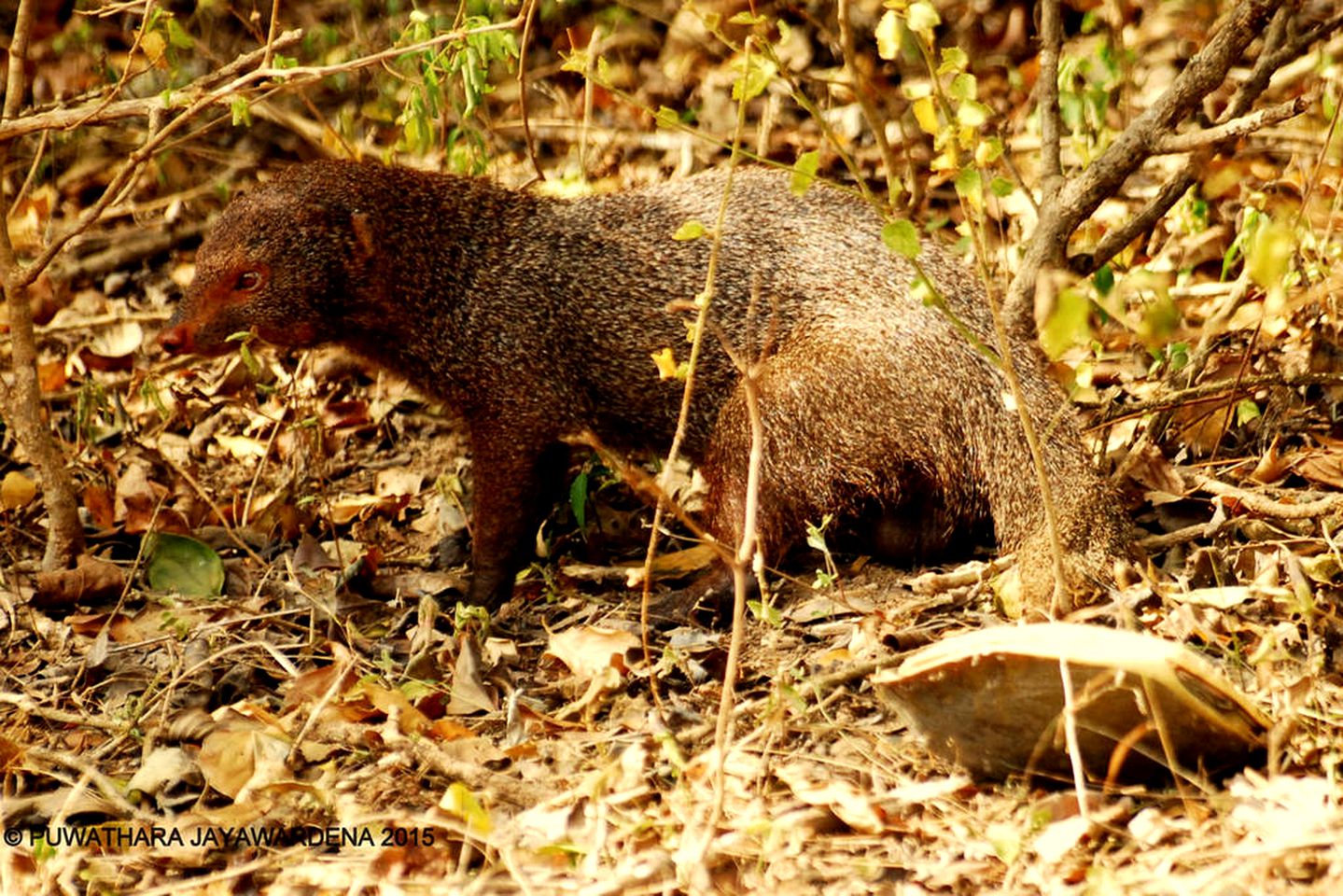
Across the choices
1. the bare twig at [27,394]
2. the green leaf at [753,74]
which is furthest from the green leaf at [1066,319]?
the bare twig at [27,394]

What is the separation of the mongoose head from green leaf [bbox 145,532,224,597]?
23.4 inches

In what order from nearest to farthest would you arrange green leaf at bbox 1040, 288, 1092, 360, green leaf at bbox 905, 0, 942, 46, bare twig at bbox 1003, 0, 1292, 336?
green leaf at bbox 1040, 288, 1092, 360, green leaf at bbox 905, 0, 942, 46, bare twig at bbox 1003, 0, 1292, 336

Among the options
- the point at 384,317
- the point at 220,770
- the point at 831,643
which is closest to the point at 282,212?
the point at 384,317

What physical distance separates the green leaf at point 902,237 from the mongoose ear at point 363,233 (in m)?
2.10

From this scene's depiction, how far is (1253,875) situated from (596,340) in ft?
8.54

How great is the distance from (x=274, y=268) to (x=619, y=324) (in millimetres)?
1044

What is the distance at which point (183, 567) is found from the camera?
4508 mm

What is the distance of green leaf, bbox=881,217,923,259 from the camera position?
9.14 ft

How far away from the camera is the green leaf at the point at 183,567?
446 centimetres

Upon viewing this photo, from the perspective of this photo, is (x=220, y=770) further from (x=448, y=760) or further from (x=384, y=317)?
(x=384, y=317)

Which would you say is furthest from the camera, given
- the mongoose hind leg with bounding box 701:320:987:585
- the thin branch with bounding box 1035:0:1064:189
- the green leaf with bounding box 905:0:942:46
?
the thin branch with bounding box 1035:0:1064:189

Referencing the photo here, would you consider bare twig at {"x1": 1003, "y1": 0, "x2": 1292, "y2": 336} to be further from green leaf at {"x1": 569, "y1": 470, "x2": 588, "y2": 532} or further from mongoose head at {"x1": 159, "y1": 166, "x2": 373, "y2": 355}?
mongoose head at {"x1": 159, "y1": 166, "x2": 373, "y2": 355}

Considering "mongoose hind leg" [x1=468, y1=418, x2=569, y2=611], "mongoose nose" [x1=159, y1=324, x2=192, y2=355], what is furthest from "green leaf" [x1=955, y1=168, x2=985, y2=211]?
"mongoose nose" [x1=159, y1=324, x2=192, y2=355]

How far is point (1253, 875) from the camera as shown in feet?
7.92
